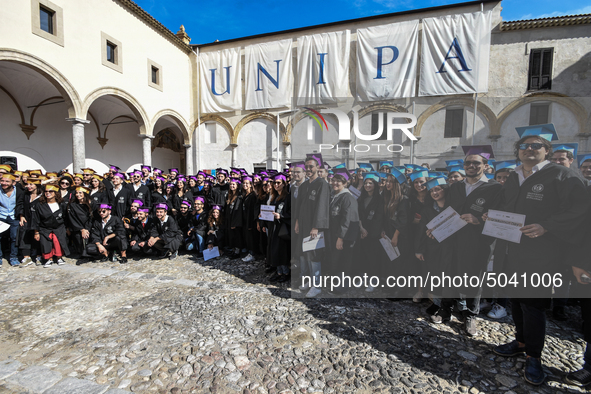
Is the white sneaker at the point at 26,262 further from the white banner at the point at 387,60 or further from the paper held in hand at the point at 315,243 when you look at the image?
the white banner at the point at 387,60

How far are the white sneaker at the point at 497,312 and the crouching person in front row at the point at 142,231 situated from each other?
5.98m

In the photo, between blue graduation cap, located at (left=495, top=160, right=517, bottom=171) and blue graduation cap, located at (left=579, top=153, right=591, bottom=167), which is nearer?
blue graduation cap, located at (left=495, top=160, right=517, bottom=171)

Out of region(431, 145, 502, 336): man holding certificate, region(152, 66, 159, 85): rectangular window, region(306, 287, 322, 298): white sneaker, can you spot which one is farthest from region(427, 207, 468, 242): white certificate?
region(152, 66, 159, 85): rectangular window

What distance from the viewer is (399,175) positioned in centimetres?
381

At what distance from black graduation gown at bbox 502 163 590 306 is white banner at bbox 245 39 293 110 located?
14.9m

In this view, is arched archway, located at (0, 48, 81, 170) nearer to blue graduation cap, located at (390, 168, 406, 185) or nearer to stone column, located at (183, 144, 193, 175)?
stone column, located at (183, 144, 193, 175)

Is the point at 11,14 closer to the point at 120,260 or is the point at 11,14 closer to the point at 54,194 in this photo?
the point at 54,194

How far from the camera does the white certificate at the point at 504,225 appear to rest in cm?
237

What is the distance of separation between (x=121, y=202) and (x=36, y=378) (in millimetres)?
4995

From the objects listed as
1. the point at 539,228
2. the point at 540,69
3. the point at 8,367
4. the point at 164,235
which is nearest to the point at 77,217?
the point at 164,235

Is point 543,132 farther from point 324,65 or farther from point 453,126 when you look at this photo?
point 324,65

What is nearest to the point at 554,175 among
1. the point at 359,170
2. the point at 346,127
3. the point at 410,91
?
the point at 346,127

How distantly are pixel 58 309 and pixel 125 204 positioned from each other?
3590mm

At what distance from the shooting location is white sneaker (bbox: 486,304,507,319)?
3311 mm
